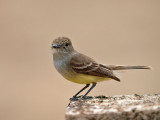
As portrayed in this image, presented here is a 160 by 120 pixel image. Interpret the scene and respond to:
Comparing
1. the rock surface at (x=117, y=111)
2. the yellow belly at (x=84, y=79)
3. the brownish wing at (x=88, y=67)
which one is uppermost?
the brownish wing at (x=88, y=67)

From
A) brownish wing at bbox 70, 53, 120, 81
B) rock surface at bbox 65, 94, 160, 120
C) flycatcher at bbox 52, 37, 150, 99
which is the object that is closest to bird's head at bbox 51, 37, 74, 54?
flycatcher at bbox 52, 37, 150, 99

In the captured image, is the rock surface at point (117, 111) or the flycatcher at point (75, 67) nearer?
the rock surface at point (117, 111)

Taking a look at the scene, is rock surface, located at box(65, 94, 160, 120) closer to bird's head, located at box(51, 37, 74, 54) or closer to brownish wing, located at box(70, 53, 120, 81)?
brownish wing, located at box(70, 53, 120, 81)

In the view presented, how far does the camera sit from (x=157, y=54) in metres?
18.4

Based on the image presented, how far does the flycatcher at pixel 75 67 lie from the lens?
26.5ft

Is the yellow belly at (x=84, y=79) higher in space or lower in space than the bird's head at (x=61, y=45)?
lower

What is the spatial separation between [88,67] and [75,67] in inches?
8.9

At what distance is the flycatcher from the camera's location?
26.5 feet

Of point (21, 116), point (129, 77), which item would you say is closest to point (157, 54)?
point (129, 77)

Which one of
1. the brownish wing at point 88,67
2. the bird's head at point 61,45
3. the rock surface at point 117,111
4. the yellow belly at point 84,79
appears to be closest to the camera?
the rock surface at point 117,111

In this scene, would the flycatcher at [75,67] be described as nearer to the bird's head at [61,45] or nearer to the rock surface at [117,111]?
the bird's head at [61,45]

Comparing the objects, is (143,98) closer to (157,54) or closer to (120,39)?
(157,54)

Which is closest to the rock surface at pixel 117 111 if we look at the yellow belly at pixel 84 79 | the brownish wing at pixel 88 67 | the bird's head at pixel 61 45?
the yellow belly at pixel 84 79

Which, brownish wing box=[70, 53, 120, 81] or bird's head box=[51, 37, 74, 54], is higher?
bird's head box=[51, 37, 74, 54]
